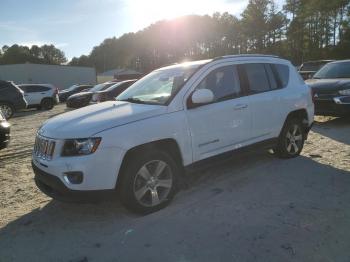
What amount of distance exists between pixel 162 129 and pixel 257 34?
67.7m

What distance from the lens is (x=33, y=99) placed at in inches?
833

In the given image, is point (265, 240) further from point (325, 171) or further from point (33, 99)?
point (33, 99)

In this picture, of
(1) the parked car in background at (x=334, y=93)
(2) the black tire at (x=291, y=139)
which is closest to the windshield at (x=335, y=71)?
(1) the parked car in background at (x=334, y=93)

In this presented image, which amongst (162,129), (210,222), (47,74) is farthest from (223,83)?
(47,74)

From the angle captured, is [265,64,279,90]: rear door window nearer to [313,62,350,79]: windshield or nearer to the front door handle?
the front door handle

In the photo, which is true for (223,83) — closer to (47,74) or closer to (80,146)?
(80,146)

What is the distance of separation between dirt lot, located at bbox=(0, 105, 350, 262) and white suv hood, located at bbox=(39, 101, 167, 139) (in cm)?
107

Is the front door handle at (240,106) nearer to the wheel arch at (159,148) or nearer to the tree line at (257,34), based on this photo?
the wheel arch at (159,148)

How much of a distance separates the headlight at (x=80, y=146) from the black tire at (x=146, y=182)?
1.42 ft

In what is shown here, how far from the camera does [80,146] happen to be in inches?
156

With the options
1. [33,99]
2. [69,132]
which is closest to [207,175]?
[69,132]

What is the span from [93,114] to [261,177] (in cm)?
268

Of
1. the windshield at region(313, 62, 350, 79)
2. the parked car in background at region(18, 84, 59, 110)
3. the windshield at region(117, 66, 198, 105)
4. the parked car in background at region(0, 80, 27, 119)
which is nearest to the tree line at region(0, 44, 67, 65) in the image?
the parked car in background at region(18, 84, 59, 110)

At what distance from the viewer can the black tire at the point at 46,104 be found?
70.9ft
